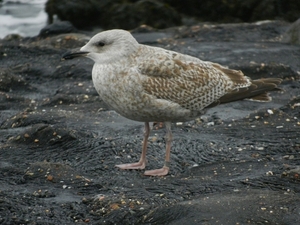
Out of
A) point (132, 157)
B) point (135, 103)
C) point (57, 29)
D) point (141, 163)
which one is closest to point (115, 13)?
point (57, 29)

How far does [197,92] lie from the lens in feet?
24.3

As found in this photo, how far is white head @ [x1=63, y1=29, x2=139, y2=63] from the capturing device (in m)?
7.04

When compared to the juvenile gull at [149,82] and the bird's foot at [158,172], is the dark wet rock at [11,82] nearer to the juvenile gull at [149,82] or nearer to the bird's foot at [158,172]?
the juvenile gull at [149,82]

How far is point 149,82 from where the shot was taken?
22.9 feet

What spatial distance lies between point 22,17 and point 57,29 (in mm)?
4445

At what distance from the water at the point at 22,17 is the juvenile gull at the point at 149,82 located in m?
10.7

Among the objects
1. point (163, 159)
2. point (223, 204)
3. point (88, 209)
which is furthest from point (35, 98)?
point (223, 204)

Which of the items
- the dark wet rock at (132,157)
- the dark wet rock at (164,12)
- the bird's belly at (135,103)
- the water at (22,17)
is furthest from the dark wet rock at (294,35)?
the water at (22,17)

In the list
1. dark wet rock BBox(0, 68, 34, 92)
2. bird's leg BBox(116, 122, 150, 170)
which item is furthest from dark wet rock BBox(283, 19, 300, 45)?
bird's leg BBox(116, 122, 150, 170)

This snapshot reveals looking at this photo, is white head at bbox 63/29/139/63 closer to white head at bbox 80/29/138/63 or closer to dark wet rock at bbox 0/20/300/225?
white head at bbox 80/29/138/63

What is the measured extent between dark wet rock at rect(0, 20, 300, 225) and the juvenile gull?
18.2 inches

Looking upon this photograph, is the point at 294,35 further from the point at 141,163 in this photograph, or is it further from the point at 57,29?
the point at 141,163

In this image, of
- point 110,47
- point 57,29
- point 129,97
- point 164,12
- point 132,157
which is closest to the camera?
point 129,97

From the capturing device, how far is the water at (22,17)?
18.1 meters
